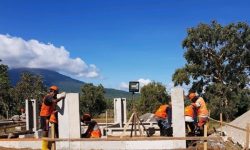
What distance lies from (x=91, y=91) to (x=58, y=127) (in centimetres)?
8085

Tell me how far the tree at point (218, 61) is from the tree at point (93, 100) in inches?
1621

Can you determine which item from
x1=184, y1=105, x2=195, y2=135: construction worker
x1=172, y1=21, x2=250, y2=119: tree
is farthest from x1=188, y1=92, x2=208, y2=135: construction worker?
x1=172, y1=21, x2=250, y2=119: tree

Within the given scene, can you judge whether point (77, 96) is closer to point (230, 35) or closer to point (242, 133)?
point (242, 133)

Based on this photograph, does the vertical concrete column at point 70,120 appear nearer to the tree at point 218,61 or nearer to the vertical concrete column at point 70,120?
the vertical concrete column at point 70,120

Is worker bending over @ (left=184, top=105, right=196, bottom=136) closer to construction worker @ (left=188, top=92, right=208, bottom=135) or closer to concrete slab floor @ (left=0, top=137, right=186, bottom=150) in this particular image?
construction worker @ (left=188, top=92, right=208, bottom=135)

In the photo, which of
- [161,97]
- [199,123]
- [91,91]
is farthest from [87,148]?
[91,91]

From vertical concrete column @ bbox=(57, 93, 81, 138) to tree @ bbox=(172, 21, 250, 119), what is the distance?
3623 centimetres

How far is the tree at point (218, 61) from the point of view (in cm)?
5072

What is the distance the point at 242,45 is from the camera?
5166cm

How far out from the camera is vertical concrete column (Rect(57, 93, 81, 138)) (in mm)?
15305

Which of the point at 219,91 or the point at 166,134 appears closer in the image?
the point at 166,134

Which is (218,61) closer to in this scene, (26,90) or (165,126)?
(165,126)

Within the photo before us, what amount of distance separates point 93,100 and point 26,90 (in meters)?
13.6

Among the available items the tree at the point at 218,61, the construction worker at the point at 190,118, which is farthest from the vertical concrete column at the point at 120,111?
the tree at the point at 218,61
